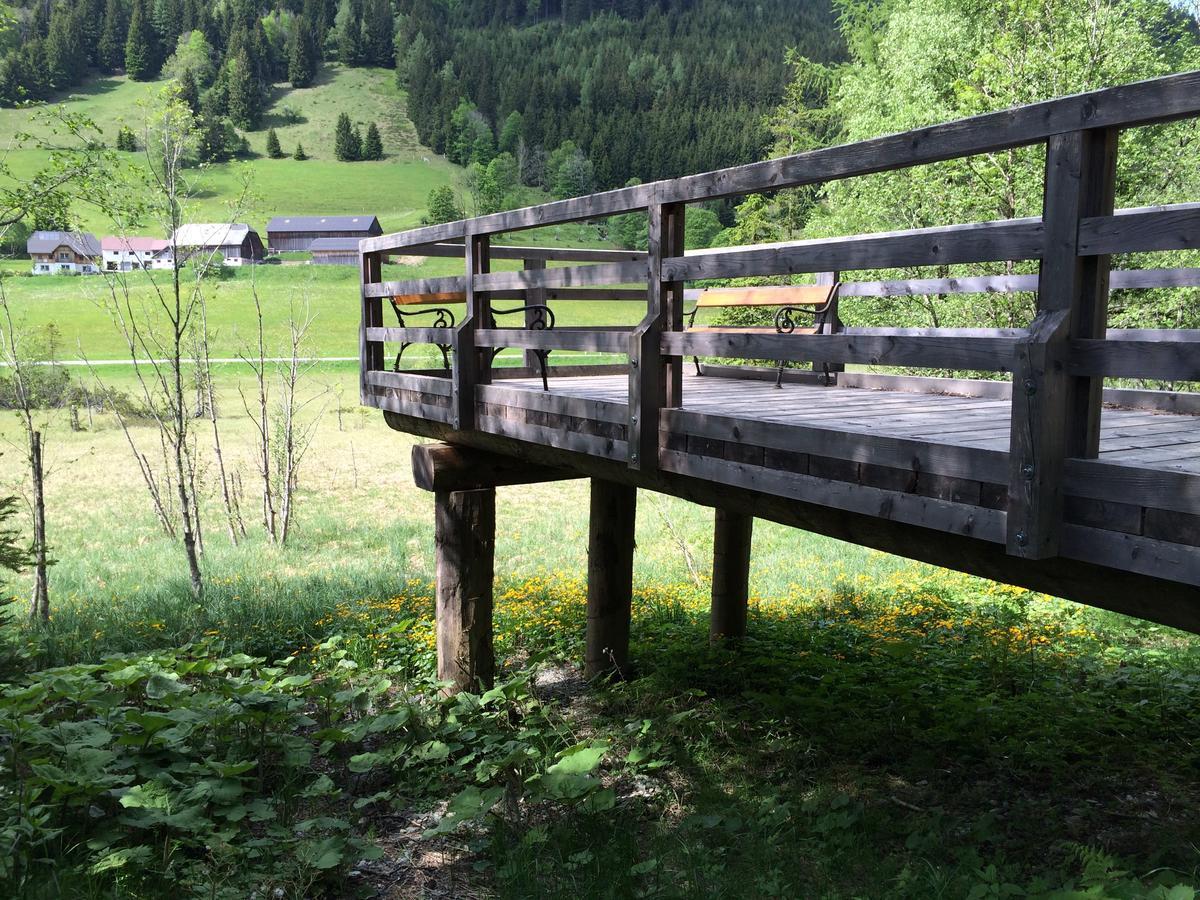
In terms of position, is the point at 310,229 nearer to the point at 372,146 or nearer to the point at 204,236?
the point at 372,146

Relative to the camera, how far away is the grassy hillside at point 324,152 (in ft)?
295

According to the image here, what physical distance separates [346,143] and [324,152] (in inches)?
182

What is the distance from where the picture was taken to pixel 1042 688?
268 inches

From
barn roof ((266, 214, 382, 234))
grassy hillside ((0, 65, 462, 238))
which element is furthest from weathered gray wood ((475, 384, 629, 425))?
barn roof ((266, 214, 382, 234))

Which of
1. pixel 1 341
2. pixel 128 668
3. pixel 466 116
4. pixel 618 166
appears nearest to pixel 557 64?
pixel 466 116

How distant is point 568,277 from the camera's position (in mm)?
5570

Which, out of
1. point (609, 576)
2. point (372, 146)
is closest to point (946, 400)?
point (609, 576)

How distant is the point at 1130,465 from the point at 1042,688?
4.66m

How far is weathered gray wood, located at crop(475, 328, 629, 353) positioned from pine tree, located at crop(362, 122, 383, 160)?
114842mm

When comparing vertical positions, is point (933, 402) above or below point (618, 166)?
below

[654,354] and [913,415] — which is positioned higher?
[654,354]

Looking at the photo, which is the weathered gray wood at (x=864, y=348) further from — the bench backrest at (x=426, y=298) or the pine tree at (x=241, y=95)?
the pine tree at (x=241, y=95)

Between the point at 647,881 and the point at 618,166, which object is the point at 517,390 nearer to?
the point at 647,881

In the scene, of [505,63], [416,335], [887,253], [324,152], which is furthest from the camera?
[505,63]
